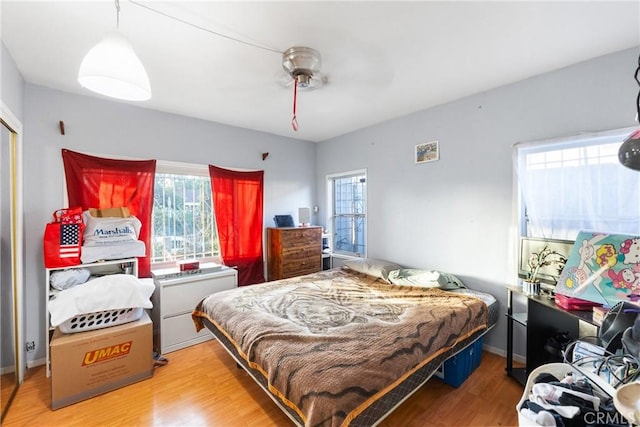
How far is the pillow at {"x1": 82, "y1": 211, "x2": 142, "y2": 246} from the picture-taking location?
93.8 inches

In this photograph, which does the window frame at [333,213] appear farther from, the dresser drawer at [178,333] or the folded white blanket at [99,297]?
the folded white blanket at [99,297]

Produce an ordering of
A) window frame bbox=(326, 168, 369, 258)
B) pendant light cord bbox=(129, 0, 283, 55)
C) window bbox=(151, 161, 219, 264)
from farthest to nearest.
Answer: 1. window frame bbox=(326, 168, 369, 258)
2. window bbox=(151, 161, 219, 264)
3. pendant light cord bbox=(129, 0, 283, 55)

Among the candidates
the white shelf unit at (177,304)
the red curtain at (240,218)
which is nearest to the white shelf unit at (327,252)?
the red curtain at (240,218)

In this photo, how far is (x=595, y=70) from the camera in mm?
2051

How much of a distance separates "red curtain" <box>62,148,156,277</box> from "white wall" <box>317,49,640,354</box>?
111 inches

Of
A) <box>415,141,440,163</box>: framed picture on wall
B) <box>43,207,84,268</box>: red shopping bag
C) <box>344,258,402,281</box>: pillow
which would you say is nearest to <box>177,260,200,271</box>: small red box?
<box>43,207,84,268</box>: red shopping bag

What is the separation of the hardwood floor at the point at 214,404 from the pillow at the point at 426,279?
773 millimetres

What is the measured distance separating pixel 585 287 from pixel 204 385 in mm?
2898

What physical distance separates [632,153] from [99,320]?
11.9 ft

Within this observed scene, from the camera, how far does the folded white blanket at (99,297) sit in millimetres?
2025

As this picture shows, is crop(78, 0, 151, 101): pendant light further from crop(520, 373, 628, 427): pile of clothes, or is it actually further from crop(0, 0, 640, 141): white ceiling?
crop(520, 373, 628, 427): pile of clothes

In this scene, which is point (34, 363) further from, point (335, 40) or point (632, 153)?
point (632, 153)

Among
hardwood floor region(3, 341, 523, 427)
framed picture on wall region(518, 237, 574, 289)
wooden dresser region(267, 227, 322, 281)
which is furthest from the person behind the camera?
wooden dresser region(267, 227, 322, 281)

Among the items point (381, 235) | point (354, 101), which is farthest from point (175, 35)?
point (381, 235)
